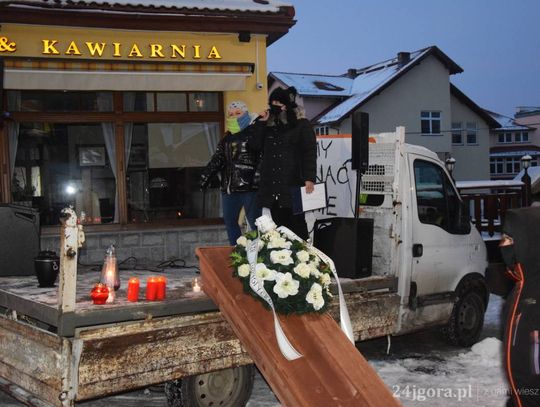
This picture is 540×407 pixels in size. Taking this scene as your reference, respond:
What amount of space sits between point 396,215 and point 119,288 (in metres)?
2.76

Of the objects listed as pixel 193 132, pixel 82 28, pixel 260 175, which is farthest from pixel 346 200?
pixel 82 28

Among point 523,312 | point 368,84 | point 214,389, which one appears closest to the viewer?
point 523,312

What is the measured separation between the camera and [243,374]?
4703 millimetres

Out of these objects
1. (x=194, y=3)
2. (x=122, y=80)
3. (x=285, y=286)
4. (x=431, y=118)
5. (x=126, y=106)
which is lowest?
(x=285, y=286)

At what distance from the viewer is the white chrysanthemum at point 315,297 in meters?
4.26

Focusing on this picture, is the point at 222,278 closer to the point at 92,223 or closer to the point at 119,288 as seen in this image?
the point at 119,288

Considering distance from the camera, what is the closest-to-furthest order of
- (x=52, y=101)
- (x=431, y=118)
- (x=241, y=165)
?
(x=241, y=165) < (x=52, y=101) < (x=431, y=118)

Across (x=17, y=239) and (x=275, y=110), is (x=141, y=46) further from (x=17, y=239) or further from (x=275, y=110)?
(x=17, y=239)

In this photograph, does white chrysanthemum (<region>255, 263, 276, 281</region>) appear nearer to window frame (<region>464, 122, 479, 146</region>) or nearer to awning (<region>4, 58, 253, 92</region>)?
awning (<region>4, 58, 253, 92</region>)

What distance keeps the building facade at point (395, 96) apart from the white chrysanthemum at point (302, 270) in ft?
95.0

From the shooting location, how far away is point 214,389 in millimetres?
4625

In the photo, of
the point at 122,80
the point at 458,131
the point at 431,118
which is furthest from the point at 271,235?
the point at 458,131

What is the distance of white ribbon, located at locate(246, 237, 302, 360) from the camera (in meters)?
3.96

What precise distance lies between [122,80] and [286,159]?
11.8 ft
